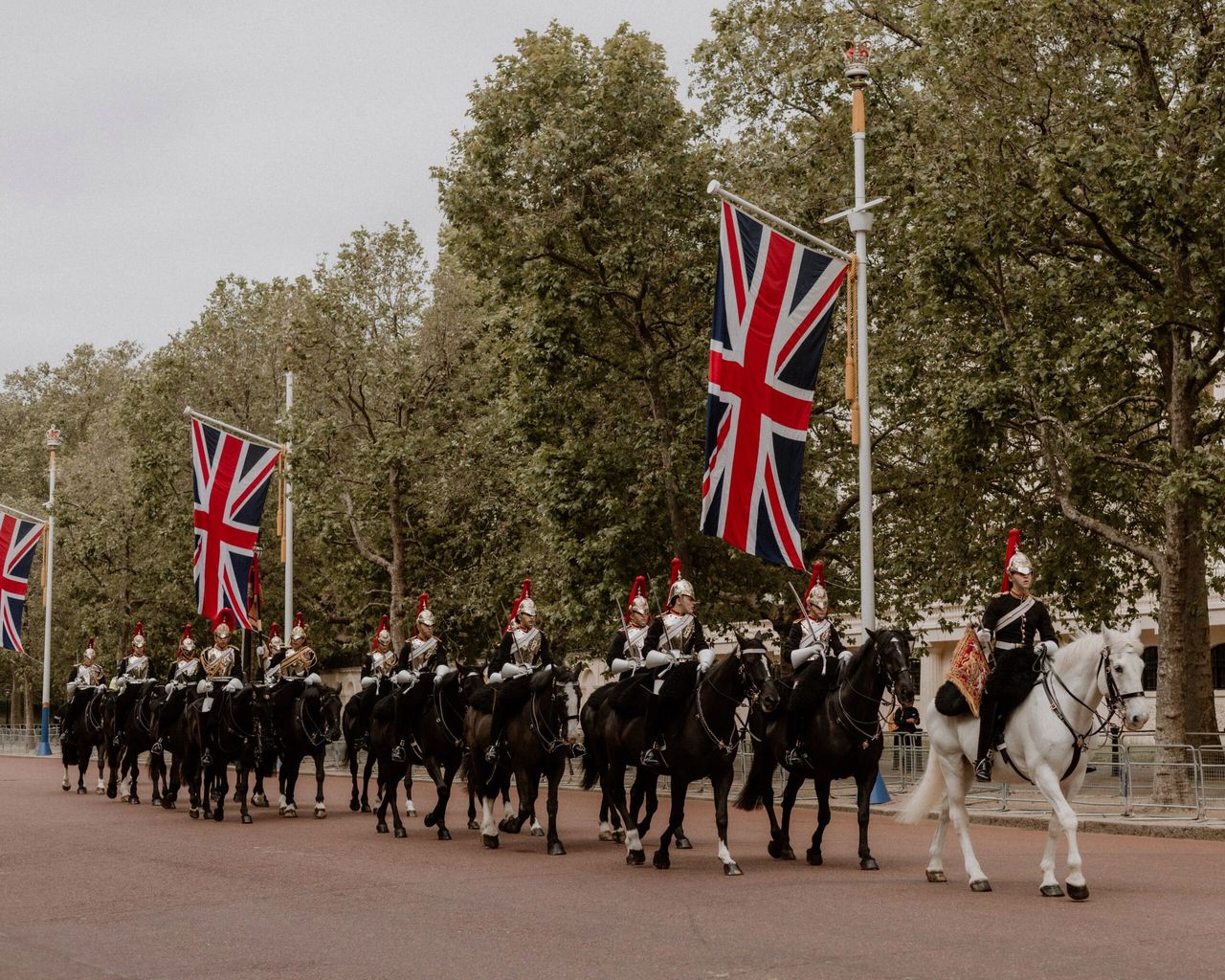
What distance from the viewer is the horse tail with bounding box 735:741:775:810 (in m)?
16.0

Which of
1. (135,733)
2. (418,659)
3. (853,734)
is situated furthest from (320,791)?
(853,734)

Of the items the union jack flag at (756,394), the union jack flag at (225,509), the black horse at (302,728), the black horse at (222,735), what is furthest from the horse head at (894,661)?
the union jack flag at (225,509)

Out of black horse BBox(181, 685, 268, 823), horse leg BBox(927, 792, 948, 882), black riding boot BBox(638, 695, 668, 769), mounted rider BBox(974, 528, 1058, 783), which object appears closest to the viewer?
mounted rider BBox(974, 528, 1058, 783)

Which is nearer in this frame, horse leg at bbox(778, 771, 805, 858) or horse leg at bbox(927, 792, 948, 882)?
horse leg at bbox(927, 792, 948, 882)

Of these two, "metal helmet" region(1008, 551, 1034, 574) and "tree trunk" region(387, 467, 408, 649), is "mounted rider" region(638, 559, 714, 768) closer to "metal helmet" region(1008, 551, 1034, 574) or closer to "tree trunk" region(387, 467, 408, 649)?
"metal helmet" region(1008, 551, 1034, 574)

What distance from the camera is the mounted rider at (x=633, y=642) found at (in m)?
15.7

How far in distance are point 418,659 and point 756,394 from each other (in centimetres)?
564

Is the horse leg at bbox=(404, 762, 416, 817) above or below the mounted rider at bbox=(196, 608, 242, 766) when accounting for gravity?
below

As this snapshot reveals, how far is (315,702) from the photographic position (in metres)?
22.4

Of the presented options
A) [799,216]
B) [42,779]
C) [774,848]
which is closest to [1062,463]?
[799,216]

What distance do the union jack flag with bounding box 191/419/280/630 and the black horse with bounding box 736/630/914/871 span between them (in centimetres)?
1663

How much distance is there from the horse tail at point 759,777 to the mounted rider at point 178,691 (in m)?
10.4

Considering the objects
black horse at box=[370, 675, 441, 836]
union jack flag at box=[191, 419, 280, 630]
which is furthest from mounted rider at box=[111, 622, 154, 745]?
black horse at box=[370, 675, 441, 836]

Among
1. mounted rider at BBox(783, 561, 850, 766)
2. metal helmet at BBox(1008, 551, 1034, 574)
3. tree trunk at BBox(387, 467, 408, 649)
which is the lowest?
mounted rider at BBox(783, 561, 850, 766)
